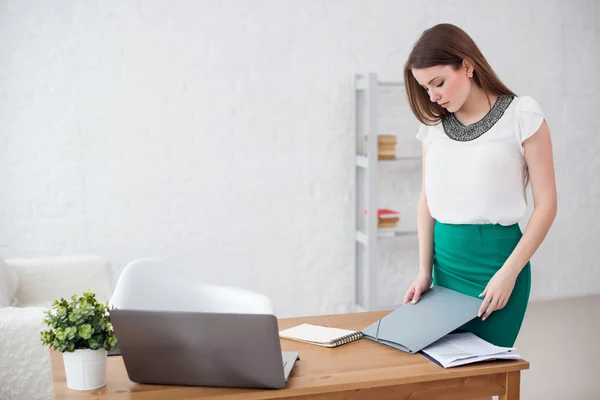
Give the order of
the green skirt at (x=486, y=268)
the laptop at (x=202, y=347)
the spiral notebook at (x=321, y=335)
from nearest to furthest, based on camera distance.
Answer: the laptop at (x=202, y=347) < the spiral notebook at (x=321, y=335) < the green skirt at (x=486, y=268)

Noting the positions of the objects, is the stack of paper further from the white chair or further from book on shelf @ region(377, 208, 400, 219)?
book on shelf @ region(377, 208, 400, 219)

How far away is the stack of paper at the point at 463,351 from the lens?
1708 mm

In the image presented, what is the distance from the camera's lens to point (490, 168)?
6.41ft

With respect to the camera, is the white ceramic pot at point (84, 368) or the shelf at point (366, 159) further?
the shelf at point (366, 159)

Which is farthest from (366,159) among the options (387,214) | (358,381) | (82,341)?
(82,341)

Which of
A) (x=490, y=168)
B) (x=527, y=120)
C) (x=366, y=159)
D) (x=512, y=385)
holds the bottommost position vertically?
(x=512, y=385)

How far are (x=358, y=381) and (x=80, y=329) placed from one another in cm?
61

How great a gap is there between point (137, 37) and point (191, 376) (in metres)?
2.93

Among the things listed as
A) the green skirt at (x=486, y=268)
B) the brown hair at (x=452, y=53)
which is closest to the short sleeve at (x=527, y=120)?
the brown hair at (x=452, y=53)

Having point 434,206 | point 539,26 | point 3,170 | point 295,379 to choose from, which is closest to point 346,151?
point 539,26

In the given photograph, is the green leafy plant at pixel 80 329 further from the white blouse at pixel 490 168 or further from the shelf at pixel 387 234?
the shelf at pixel 387 234

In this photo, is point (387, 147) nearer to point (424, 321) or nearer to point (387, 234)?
point (387, 234)

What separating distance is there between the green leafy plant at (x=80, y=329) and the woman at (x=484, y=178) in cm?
85

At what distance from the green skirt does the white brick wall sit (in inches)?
97.0
